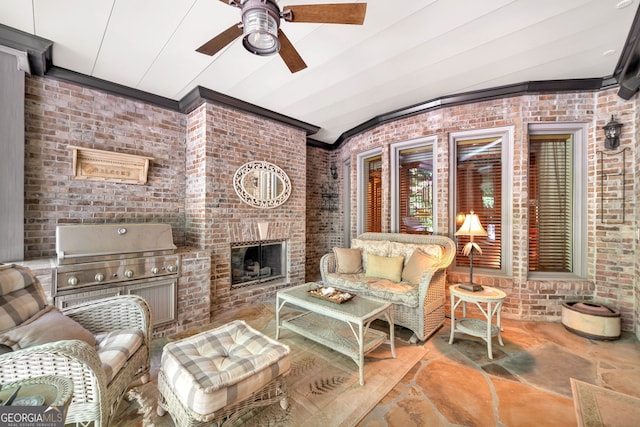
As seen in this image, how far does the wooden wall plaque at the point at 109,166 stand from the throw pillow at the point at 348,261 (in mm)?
2700

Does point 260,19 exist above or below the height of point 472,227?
above

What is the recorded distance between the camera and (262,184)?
3.88 m

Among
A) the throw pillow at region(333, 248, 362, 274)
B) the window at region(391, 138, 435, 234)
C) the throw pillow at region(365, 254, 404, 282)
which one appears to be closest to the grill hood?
the throw pillow at region(333, 248, 362, 274)

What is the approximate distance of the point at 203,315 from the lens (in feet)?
10.5

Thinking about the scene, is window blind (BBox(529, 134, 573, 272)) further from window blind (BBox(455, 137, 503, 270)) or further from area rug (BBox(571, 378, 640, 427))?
area rug (BBox(571, 378, 640, 427))

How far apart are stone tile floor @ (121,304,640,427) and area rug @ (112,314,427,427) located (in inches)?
3.3

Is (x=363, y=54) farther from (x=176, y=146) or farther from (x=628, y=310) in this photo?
(x=628, y=310)

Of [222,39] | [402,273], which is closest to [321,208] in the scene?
[402,273]

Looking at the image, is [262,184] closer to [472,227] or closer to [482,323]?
[472,227]

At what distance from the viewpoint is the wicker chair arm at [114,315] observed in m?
1.92

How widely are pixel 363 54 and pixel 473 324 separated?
2.90 m

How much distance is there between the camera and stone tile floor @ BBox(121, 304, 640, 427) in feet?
5.65

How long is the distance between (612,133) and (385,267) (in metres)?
2.93

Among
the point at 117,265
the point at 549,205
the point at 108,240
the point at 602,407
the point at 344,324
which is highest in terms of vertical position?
the point at 549,205
